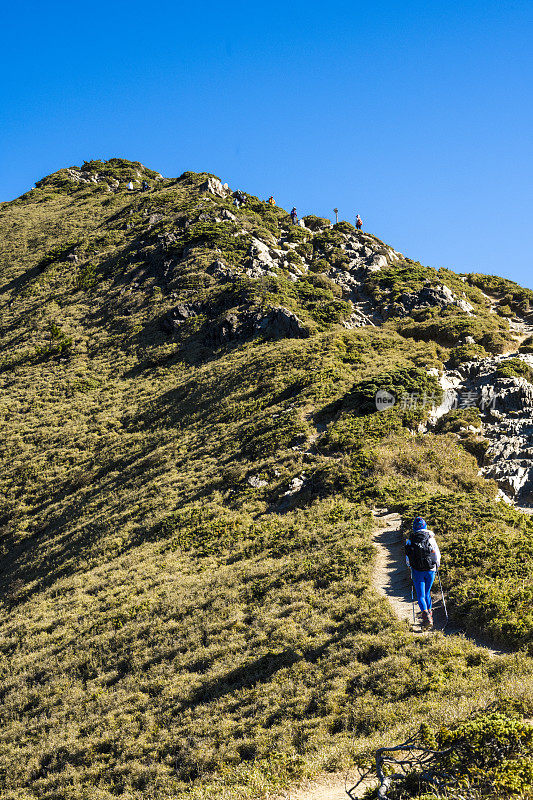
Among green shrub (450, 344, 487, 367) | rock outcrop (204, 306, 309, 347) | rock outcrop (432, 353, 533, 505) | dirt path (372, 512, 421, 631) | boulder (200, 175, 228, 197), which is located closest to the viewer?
dirt path (372, 512, 421, 631)

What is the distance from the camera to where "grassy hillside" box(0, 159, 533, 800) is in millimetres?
9422

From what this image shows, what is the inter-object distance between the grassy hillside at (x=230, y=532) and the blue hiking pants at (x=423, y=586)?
71cm

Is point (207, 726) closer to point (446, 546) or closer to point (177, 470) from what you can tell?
point (446, 546)

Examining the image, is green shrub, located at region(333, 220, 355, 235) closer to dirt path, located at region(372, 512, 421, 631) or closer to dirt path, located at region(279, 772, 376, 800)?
dirt path, located at region(372, 512, 421, 631)

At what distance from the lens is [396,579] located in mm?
12562

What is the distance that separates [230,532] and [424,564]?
861 centimetres

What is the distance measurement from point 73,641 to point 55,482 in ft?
45.5

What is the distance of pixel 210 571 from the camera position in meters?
15.8

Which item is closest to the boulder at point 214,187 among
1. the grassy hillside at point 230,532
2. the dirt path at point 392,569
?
the grassy hillside at point 230,532

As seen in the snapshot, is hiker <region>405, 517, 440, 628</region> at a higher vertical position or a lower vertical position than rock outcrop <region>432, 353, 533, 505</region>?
lower

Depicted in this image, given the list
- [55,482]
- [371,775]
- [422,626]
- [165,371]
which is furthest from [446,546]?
[165,371]

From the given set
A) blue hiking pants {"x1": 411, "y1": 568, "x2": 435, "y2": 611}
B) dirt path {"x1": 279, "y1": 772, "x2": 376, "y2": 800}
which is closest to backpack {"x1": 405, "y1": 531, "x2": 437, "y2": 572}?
blue hiking pants {"x1": 411, "y1": 568, "x2": 435, "y2": 611}

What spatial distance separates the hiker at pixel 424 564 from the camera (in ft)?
34.5

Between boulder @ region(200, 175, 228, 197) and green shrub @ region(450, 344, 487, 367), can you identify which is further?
boulder @ region(200, 175, 228, 197)
